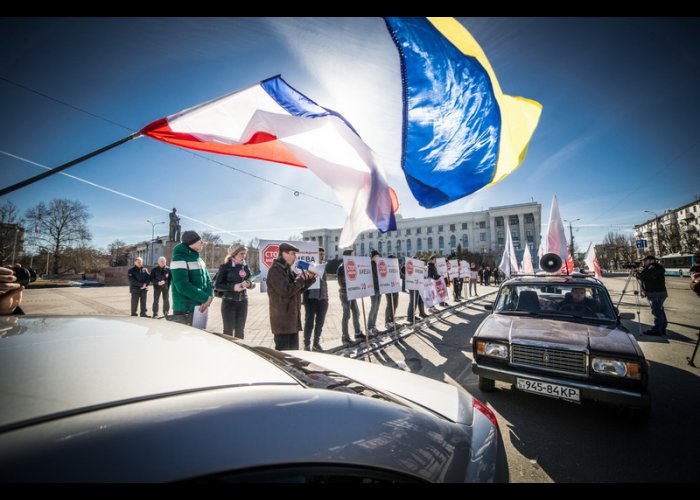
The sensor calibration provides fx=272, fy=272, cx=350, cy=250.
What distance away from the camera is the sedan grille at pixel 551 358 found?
2.93m

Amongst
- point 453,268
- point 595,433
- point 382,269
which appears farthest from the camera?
point 453,268

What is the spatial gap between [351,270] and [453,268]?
9.54m

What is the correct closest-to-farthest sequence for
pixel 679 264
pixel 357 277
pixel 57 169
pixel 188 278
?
pixel 57 169 < pixel 188 278 < pixel 357 277 < pixel 679 264

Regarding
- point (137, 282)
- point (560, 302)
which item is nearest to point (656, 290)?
point (560, 302)

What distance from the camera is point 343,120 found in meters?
3.37

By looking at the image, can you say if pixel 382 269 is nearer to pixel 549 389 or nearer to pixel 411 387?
pixel 549 389

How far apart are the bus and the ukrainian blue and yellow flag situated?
164 ft

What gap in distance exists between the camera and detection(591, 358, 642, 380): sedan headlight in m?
2.71

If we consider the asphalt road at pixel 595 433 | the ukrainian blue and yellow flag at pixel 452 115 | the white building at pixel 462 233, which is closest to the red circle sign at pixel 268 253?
the asphalt road at pixel 595 433

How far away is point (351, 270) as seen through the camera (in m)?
5.88
